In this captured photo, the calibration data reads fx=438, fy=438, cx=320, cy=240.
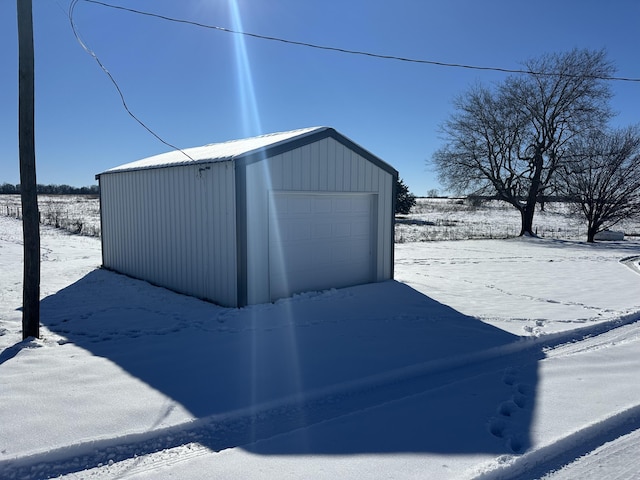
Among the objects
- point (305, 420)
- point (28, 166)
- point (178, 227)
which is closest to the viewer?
point (305, 420)

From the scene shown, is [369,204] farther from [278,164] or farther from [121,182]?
[121,182]

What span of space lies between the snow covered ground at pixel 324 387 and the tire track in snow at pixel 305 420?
2 centimetres

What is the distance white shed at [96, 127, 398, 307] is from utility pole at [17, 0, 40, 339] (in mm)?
2574

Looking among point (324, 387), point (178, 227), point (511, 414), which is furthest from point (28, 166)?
point (511, 414)

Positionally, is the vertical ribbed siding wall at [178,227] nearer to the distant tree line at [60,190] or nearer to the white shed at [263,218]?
the white shed at [263,218]

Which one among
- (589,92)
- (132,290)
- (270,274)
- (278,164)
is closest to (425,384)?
(270,274)

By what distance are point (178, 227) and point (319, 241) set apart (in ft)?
8.73

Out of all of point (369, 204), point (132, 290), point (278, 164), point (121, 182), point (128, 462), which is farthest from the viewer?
point (121, 182)

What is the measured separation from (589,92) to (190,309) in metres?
23.4

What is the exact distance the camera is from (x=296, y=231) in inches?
309

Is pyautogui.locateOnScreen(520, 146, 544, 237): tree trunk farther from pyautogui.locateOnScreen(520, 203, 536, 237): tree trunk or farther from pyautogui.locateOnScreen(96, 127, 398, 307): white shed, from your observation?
pyautogui.locateOnScreen(96, 127, 398, 307): white shed

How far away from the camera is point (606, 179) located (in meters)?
20.8

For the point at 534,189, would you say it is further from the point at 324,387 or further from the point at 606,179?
the point at 324,387

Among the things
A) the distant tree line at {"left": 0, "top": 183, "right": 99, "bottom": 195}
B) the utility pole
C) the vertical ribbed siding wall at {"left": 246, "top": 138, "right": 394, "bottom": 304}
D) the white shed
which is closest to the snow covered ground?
the utility pole
